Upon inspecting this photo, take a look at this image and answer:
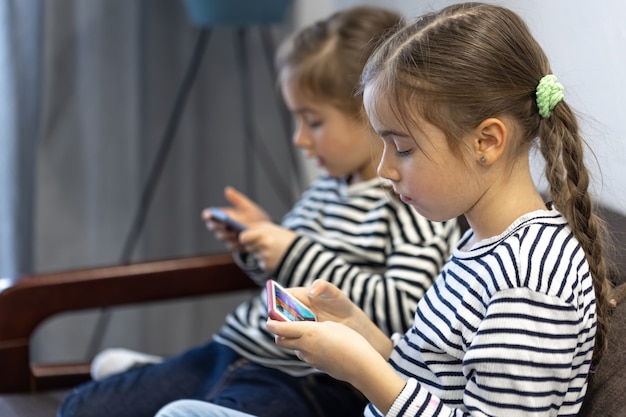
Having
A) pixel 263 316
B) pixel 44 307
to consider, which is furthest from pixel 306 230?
pixel 44 307

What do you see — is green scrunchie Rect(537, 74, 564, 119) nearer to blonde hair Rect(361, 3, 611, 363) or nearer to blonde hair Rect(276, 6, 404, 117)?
blonde hair Rect(361, 3, 611, 363)

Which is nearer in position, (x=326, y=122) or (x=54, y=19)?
(x=326, y=122)

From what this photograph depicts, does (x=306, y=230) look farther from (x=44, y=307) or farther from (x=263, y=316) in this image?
(x=44, y=307)

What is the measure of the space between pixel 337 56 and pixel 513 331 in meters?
0.69

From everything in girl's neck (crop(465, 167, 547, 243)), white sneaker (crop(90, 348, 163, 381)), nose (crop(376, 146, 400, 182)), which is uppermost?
nose (crop(376, 146, 400, 182))

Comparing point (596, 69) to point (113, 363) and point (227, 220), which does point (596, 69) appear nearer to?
point (227, 220)

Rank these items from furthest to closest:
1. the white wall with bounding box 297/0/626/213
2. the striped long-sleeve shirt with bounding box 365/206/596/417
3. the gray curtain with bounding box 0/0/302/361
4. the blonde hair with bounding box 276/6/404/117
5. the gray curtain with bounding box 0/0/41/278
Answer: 1. the gray curtain with bounding box 0/0/302/361
2. the gray curtain with bounding box 0/0/41/278
3. the blonde hair with bounding box 276/6/404/117
4. the white wall with bounding box 297/0/626/213
5. the striped long-sleeve shirt with bounding box 365/206/596/417

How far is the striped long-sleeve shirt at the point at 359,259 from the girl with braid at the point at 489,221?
0.95 feet

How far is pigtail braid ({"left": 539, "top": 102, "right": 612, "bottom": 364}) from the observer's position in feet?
3.14

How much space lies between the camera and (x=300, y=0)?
222 cm

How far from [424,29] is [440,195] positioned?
0.19 m

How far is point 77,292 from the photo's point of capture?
154 cm

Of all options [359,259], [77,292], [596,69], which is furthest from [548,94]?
[77,292]

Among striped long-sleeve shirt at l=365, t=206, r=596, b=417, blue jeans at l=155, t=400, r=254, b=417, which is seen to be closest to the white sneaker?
blue jeans at l=155, t=400, r=254, b=417
